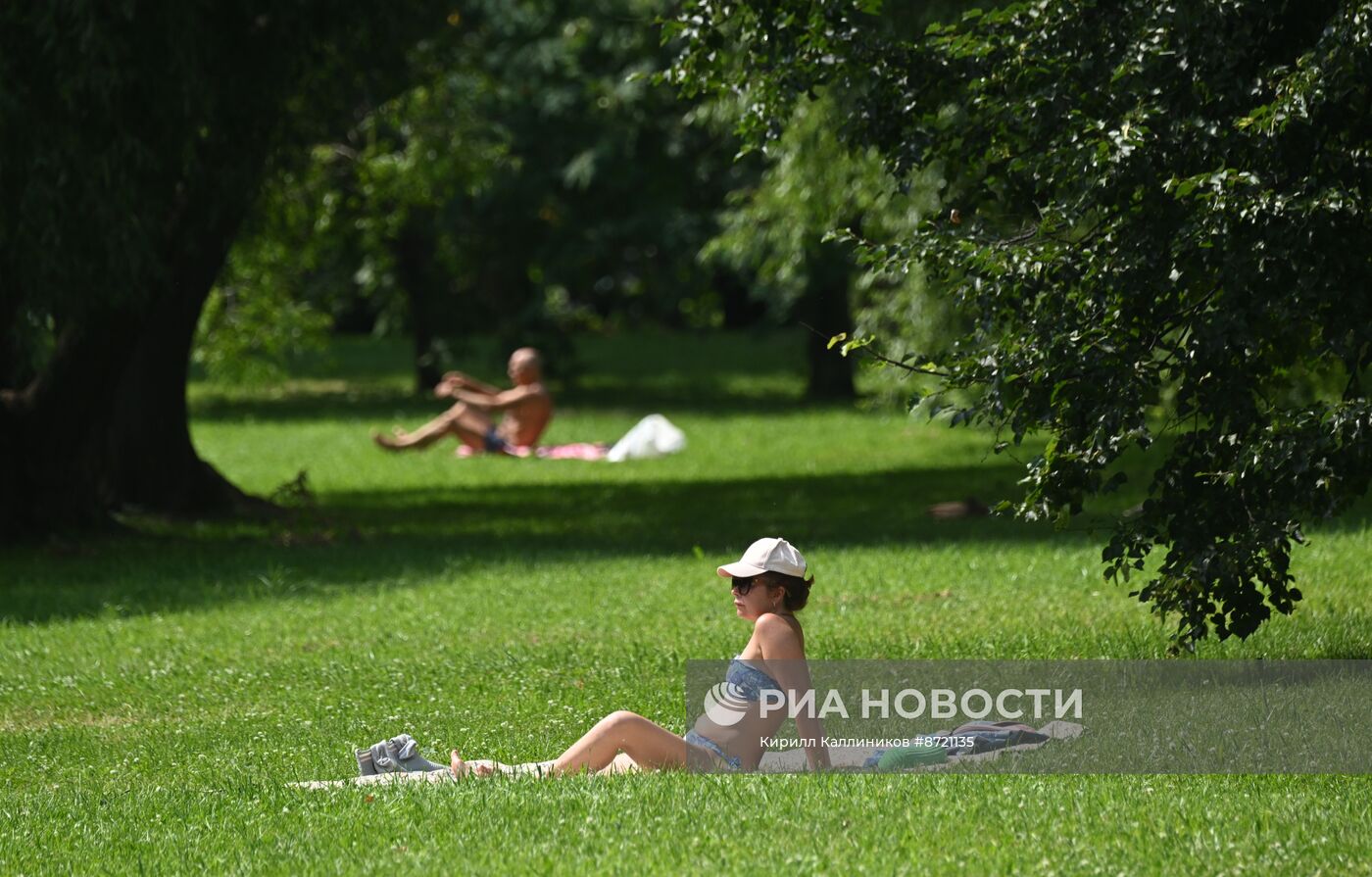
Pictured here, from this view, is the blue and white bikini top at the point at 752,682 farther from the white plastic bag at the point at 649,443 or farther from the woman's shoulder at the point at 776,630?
the white plastic bag at the point at 649,443

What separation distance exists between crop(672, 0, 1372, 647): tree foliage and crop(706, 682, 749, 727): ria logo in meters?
1.59

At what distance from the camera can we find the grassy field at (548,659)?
6.23 meters

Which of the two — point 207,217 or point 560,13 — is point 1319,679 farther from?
point 560,13

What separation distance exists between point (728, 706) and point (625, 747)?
1.31ft

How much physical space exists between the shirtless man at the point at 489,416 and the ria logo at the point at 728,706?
16775mm

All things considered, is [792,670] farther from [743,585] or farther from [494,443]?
[494,443]

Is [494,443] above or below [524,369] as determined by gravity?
below

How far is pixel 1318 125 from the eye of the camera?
8.23 m

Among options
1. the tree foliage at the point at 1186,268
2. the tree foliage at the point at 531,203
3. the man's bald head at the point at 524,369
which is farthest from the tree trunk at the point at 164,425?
the tree foliage at the point at 1186,268

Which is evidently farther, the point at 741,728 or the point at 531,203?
the point at 531,203

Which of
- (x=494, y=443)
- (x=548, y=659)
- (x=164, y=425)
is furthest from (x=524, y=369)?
(x=548, y=659)

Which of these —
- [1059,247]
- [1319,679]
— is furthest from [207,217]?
[1319,679]

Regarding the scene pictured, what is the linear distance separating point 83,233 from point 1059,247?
7438 millimetres

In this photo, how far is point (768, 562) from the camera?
287 inches
